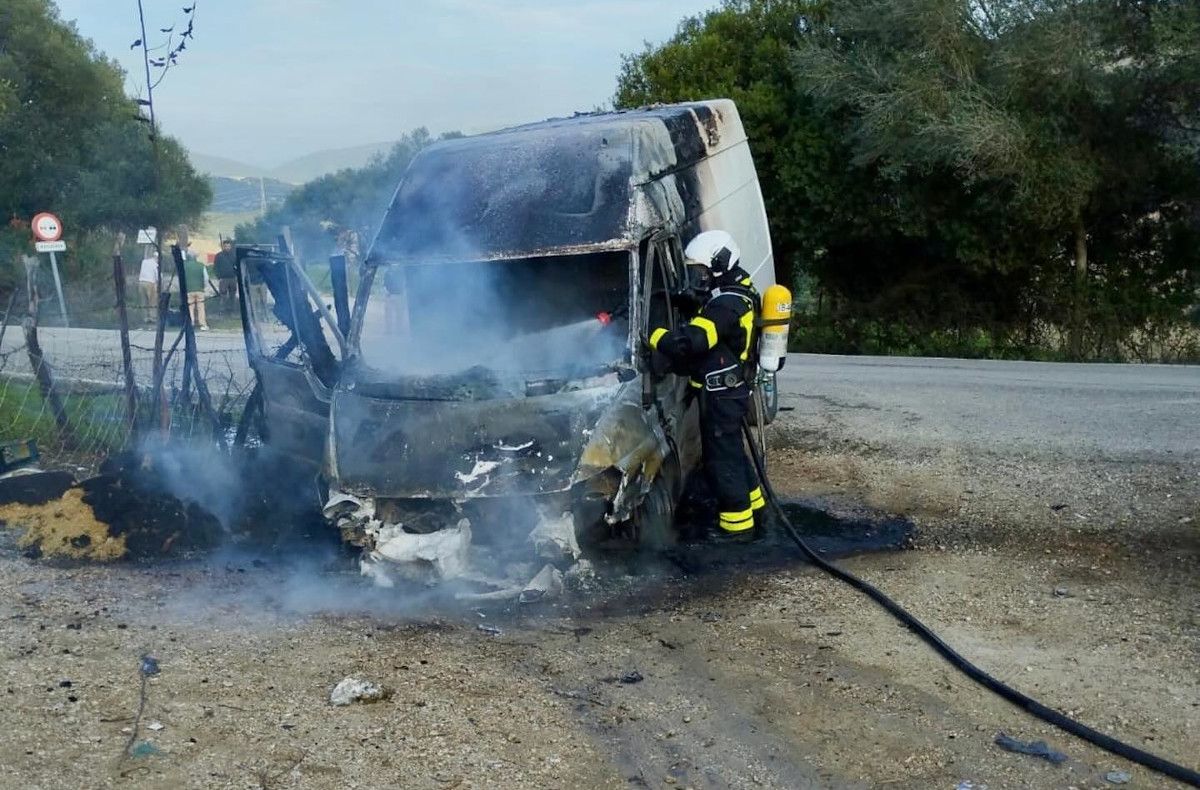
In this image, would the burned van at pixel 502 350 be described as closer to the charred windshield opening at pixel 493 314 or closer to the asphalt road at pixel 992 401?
the charred windshield opening at pixel 493 314

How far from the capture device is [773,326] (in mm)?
7273

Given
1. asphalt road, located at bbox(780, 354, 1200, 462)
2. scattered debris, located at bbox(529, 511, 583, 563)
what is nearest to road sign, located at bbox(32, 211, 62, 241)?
asphalt road, located at bbox(780, 354, 1200, 462)

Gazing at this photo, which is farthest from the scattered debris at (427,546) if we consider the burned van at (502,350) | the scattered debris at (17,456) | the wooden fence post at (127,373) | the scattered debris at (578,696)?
the scattered debris at (17,456)

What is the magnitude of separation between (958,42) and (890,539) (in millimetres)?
12079

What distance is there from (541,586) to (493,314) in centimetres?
183

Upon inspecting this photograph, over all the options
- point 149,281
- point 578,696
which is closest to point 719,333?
point 578,696

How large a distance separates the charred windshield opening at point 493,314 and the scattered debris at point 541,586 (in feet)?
4.11

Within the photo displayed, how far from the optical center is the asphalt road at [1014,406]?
9.17 meters

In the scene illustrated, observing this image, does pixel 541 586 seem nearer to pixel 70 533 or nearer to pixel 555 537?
pixel 555 537

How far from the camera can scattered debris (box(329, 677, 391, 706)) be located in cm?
484

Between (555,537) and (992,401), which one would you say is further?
(992,401)

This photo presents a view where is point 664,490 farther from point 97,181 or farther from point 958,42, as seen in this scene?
point 97,181

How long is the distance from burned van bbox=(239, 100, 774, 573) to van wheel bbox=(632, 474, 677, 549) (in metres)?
0.02

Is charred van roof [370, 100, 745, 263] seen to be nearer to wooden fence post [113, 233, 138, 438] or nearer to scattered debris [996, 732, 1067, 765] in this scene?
wooden fence post [113, 233, 138, 438]
